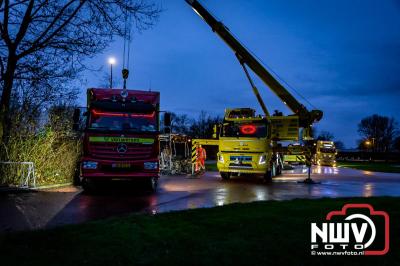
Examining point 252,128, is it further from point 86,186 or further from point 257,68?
point 86,186

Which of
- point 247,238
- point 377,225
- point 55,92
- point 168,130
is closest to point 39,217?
point 247,238

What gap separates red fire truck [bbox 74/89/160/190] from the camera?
13.0m

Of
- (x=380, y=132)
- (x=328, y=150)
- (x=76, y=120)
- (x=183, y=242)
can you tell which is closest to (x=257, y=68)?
(x=76, y=120)

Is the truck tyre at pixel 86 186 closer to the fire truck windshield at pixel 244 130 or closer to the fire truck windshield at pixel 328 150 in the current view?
the fire truck windshield at pixel 244 130

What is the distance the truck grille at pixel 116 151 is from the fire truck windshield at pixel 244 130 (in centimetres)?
751

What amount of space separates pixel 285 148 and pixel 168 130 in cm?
905

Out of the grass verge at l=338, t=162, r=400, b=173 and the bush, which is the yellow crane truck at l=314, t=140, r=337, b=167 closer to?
the grass verge at l=338, t=162, r=400, b=173

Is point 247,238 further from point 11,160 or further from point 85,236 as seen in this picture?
point 11,160

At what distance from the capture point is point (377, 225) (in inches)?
293

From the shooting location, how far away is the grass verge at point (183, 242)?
17.3 feet

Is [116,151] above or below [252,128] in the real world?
below

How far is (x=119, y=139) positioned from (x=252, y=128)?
27.3ft

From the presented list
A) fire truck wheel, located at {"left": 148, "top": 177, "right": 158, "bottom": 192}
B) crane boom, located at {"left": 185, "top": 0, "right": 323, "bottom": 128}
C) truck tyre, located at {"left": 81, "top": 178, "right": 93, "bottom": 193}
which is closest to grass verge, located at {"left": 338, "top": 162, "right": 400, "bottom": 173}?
crane boom, located at {"left": 185, "top": 0, "right": 323, "bottom": 128}

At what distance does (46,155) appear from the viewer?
15.3m
